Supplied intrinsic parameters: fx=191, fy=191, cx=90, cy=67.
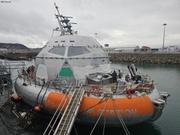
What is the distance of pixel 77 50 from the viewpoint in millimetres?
12922

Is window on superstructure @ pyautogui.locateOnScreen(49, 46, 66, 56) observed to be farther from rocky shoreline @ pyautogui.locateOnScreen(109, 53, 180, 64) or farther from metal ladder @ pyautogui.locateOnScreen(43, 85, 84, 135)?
rocky shoreline @ pyautogui.locateOnScreen(109, 53, 180, 64)

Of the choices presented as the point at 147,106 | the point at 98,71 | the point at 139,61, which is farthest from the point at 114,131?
the point at 139,61

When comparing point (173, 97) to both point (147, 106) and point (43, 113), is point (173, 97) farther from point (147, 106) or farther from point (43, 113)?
point (43, 113)

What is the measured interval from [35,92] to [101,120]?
4.58 meters

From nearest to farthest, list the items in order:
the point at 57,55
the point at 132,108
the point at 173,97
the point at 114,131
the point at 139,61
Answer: the point at 132,108 < the point at 114,131 < the point at 57,55 < the point at 173,97 < the point at 139,61

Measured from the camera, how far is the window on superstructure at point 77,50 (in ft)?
41.8

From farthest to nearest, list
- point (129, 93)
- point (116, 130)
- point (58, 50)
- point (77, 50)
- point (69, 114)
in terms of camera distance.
Result: point (58, 50) < point (77, 50) < point (116, 130) < point (129, 93) < point (69, 114)

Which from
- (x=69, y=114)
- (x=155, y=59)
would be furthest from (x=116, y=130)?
(x=155, y=59)

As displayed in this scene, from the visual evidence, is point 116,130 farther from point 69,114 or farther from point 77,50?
point 77,50

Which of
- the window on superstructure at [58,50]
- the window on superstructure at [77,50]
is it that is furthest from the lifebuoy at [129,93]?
the window on superstructure at [58,50]

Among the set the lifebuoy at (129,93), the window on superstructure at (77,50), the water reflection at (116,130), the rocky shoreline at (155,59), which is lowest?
the water reflection at (116,130)

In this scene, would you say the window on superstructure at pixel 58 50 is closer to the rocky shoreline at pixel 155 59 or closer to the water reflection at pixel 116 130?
the water reflection at pixel 116 130

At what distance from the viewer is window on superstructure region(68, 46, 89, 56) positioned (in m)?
12.7

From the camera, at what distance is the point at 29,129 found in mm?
10633
